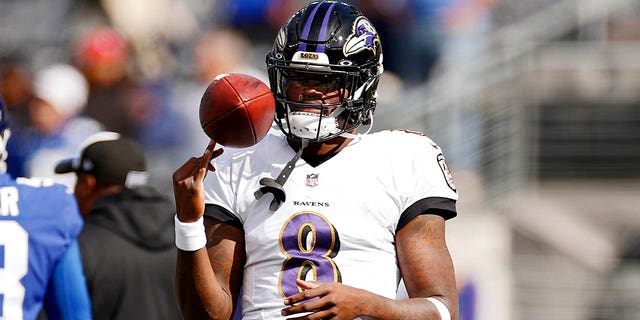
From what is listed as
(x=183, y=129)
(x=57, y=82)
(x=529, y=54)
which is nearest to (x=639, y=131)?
(x=529, y=54)

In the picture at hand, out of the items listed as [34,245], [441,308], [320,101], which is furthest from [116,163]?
[441,308]

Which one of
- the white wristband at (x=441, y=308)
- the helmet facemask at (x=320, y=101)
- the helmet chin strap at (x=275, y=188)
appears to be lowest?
the white wristband at (x=441, y=308)

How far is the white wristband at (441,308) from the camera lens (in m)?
3.66

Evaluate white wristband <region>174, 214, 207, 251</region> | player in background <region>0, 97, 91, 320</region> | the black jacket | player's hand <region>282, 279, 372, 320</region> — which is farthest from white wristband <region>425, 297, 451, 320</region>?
the black jacket

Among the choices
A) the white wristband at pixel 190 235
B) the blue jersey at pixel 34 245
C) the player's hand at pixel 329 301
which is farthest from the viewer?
the blue jersey at pixel 34 245

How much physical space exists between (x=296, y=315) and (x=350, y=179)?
1.40ft

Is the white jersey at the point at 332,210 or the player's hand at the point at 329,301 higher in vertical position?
the white jersey at the point at 332,210

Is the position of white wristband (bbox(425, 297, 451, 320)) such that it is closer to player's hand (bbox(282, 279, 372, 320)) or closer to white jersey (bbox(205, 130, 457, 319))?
white jersey (bbox(205, 130, 457, 319))

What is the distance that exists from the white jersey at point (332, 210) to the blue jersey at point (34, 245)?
819 millimetres

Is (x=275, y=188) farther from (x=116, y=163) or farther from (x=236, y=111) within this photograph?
(x=116, y=163)

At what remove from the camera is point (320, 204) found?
12.2ft

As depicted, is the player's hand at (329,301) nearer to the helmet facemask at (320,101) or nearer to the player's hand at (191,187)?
the player's hand at (191,187)

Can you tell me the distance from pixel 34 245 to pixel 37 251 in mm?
23

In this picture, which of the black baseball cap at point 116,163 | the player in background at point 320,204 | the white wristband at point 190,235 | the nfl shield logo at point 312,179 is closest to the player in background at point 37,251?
the player in background at point 320,204
